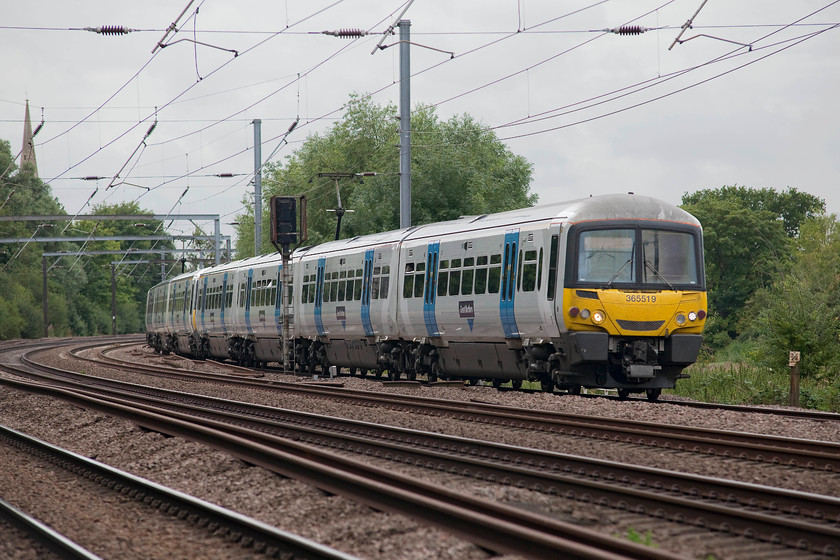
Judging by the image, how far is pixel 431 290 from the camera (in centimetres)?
2191

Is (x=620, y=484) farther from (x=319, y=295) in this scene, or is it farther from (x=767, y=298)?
(x=319, y=295)

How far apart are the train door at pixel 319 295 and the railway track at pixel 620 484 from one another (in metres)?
14.0

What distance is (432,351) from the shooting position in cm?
2280

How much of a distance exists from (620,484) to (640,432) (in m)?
3.21

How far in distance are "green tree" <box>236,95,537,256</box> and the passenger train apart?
12.2 meters

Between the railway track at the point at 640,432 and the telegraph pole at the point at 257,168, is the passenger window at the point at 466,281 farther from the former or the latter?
the telegraph pole at the point at 257,168

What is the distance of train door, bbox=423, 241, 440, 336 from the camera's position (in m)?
21.8

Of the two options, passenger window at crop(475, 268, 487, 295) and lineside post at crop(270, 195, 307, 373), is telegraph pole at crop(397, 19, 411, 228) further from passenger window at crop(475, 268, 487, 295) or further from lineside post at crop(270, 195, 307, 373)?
passenger window at crop(475, 268, 487, 295)

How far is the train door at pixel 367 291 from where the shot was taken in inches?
989

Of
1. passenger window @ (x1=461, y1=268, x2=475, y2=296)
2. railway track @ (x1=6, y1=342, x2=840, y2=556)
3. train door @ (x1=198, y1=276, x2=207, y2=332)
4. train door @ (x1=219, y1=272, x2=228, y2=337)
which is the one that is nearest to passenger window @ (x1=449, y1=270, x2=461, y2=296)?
Result: passenger window @ (x1=461, y1=268, x2=475, y2=296)

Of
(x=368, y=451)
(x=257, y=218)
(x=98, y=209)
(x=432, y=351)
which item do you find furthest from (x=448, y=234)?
(x=98, y=209)

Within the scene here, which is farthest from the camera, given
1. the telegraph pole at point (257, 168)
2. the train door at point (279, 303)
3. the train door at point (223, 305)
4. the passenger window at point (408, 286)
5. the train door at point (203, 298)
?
the telegraph pole at point (257, 168)

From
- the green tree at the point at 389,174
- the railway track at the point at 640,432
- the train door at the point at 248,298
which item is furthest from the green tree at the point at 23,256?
the railway track at the point at 640,432

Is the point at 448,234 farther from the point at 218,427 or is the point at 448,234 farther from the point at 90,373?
the point at 90,373
